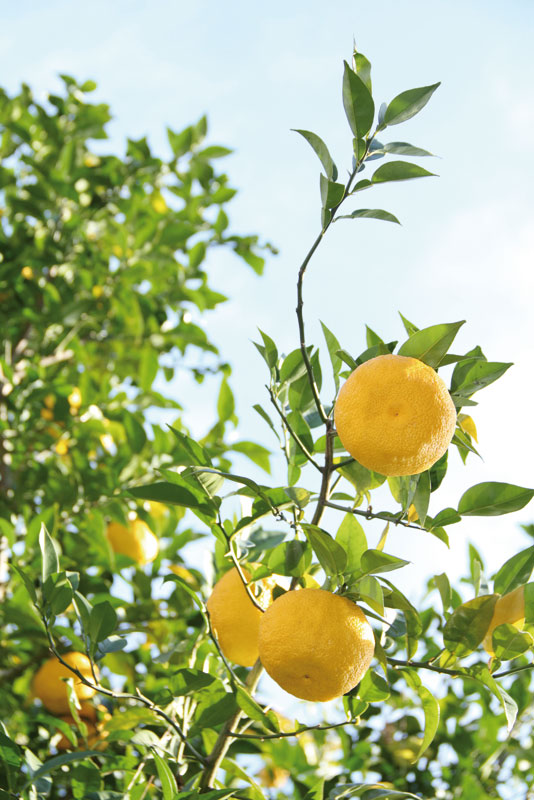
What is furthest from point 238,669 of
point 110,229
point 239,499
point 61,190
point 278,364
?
point 110,229

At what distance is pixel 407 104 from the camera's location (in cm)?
98

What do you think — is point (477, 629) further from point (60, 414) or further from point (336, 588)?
point (60, 414)

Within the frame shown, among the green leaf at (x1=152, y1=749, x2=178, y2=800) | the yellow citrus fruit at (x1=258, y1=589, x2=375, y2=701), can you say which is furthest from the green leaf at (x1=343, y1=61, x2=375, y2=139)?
the green leaf at (x1=152, y1=749, x2=178, y2=800)

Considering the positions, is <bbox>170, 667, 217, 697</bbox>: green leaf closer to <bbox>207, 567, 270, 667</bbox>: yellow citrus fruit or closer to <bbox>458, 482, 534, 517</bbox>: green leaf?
<bbox>207, 567, 270, 667</bbox>: yellow citrus fruit

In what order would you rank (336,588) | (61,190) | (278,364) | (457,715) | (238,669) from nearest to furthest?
(336,588), (278,364), (238,669), (457,715), (61,190)

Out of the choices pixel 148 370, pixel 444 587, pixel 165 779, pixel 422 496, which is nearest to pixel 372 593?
pixel 422 496

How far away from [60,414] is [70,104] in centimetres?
156

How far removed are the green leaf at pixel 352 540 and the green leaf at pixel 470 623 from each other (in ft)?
0.58

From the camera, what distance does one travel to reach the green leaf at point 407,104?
0.97 metres

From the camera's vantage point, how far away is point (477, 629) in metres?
1.04

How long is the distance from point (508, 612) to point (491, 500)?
0.20 m

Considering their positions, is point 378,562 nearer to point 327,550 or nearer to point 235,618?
point 327,550

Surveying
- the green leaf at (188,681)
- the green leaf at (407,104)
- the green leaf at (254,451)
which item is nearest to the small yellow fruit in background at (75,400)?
the green leaf at (254,451)

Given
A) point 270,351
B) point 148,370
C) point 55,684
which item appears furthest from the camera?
point 148,370
